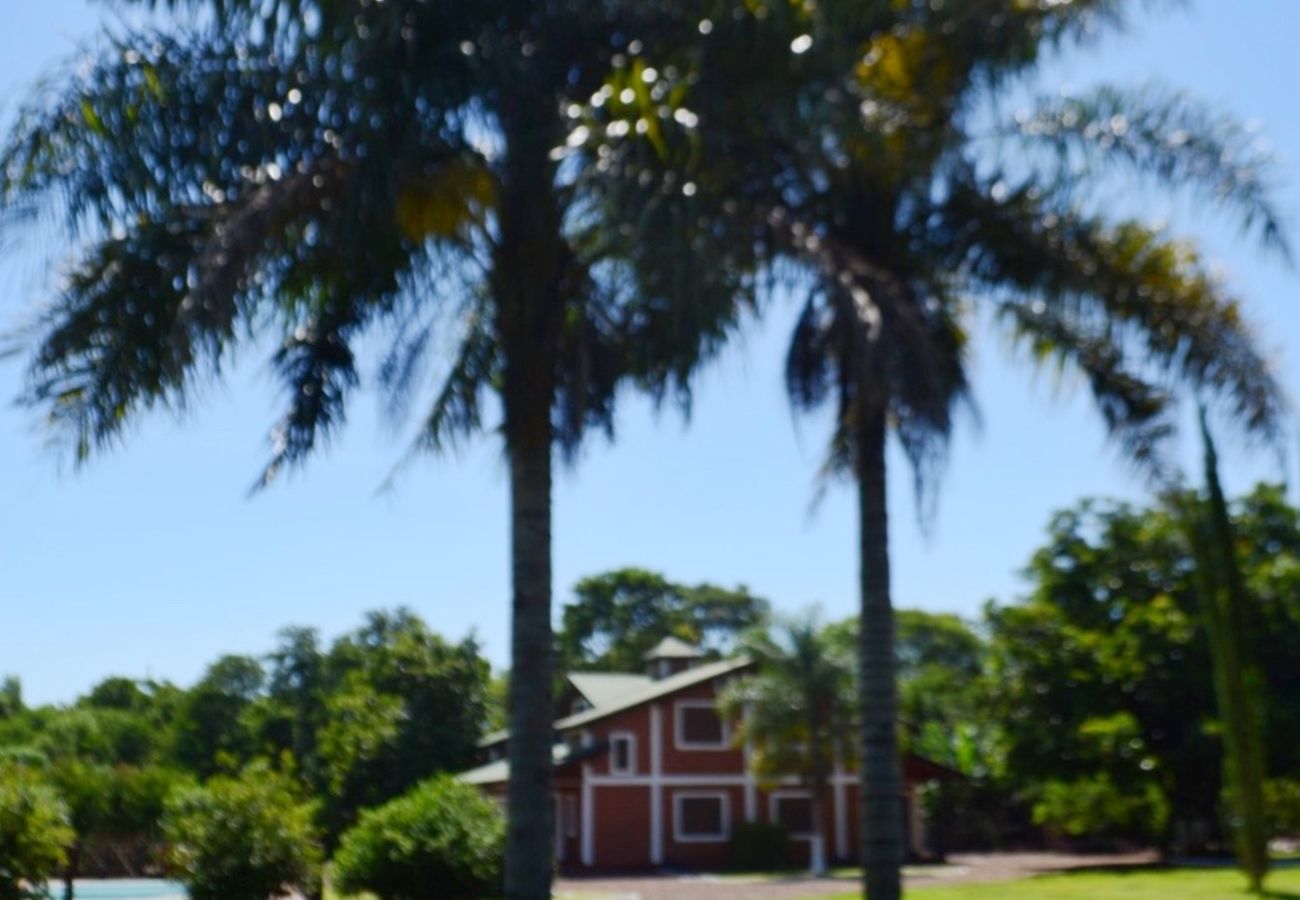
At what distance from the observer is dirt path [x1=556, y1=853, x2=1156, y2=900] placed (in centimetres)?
3139

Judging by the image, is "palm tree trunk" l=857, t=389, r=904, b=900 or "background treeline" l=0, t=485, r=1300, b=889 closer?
"palm tree trunk" l=857, t=389, r=904, b=900

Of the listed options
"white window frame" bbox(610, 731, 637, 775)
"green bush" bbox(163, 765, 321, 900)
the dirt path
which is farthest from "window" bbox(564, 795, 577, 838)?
"green bush" bbox(163, 765, 321, 900)

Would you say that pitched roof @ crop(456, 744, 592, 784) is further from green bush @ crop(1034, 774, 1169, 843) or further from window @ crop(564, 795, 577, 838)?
green bush @ crop(1034, 774, 1169, 843)

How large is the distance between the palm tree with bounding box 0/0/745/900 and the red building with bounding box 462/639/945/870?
31.7 meters

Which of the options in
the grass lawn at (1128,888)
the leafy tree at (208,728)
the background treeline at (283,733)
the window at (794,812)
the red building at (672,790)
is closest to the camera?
the grass lawn at (1128,888)

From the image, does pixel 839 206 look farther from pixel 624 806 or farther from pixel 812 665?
pixel 624 806

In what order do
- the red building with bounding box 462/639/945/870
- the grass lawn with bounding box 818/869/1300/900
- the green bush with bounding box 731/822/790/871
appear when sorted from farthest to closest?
the red building with bounding box 462/639/945/870 → the green bush with bounding box 731/822/790/871 → the grass lawn with bounding box 818/869/1300/900

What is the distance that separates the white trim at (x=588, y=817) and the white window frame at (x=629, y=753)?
79cm

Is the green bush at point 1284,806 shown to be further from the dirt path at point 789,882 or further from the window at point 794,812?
the window at point 794,812

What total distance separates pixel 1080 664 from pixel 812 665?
669 centimetres

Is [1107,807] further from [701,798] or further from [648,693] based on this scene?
[648,693]

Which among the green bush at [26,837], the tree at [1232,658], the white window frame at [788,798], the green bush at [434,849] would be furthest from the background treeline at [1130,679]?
the green bush at [26,837]

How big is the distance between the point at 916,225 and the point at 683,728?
106 feet

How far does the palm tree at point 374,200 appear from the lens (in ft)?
33.6
